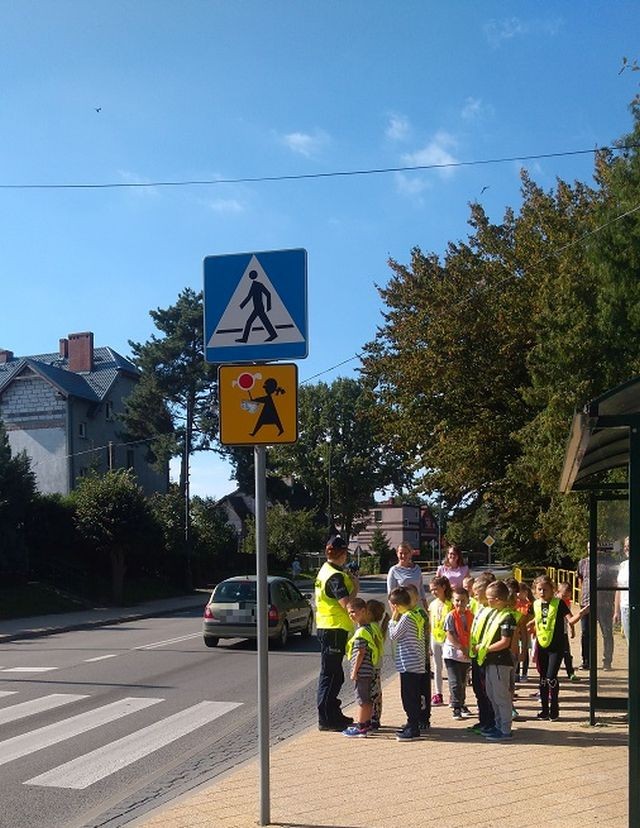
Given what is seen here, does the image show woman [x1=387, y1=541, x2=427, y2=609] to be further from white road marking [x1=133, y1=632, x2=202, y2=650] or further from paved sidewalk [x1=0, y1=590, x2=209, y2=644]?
paved sidewalk [x1=0, y1=590, x2=209, y2=644]

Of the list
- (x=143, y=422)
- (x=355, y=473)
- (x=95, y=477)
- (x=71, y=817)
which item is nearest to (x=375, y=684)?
(x=71, y=817)

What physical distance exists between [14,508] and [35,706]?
23689mm

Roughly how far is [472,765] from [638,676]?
2.76m

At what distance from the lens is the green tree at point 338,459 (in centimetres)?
8175

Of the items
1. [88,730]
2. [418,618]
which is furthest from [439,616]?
[88,730]

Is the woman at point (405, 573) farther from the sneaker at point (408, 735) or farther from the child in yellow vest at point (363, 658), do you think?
the sneaker at point (408, 735)

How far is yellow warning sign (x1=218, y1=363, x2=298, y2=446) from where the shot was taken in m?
5.79

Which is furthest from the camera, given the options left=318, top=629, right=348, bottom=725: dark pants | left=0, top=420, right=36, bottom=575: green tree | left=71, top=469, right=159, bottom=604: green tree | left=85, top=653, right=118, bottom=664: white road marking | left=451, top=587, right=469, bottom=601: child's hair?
left=71, top=469, right=159, bottom=604: green tree

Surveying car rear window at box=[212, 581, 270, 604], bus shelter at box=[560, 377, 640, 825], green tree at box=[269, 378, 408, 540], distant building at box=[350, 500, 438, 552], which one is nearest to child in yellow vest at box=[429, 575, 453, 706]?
bus shelter at box=[560, 377, 640, 825]

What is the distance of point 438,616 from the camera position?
10430 mm

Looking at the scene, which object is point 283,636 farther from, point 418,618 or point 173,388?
point 173,388

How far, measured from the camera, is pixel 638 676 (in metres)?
5.07

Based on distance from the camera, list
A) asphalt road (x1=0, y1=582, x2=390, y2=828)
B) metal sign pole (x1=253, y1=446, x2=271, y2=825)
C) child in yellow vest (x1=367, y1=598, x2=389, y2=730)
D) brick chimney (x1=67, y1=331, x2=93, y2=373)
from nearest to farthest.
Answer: metal sign pole (x1=253, y1=446, x2=271, y2=825), asphalt road (x1=0, y1=582, x2=390, y2=828), child in yellow vest (x1=367, y1=598, x2=389, y2=730), brick chimney (x1=67, y1=331, x2=93, y2=373)

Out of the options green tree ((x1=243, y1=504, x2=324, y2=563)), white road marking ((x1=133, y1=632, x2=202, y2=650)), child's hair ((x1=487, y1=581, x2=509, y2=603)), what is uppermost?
child's hair ((x1=487, y1=581, x2=509, y2=603))
